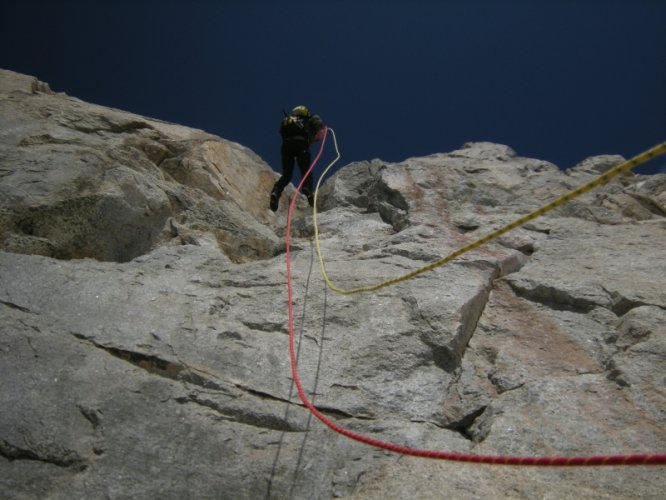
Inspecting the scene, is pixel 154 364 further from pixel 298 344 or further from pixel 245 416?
pixel 298 344

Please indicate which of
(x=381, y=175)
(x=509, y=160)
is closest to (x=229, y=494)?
(x=381, y=175)

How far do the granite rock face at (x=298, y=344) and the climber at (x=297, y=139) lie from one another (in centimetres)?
134

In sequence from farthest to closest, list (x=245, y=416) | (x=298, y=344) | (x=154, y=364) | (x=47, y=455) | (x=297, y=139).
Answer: (x=297, y=139) → (x=298, y=344) → (x=154, y=364) → (x=245, y=416) → (x=47, y=455)

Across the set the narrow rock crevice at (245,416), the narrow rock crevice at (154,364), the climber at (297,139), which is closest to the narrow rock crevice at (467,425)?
the narrow rock crevice at (245,416)

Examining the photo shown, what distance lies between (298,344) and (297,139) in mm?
4085

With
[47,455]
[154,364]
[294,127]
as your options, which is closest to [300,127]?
[294,127]

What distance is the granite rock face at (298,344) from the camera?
3061 millimetres

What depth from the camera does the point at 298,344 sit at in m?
4.08

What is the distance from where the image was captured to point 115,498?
289 cm

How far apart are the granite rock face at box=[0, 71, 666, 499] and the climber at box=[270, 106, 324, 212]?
1340 millimetres

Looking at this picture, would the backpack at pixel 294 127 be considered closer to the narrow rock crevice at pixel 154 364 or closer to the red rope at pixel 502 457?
the red rope at pixel 502 457

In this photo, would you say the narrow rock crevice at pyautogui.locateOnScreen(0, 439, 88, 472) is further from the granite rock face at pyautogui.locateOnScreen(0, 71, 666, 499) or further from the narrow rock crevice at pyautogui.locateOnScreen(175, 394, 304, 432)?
the narrow rock crevice at pyautogui.locateOnScreen(175, 394, 304, 432)

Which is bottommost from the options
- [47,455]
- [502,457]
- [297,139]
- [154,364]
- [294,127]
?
[47,455]

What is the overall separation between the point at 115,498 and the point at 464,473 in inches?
85.2
